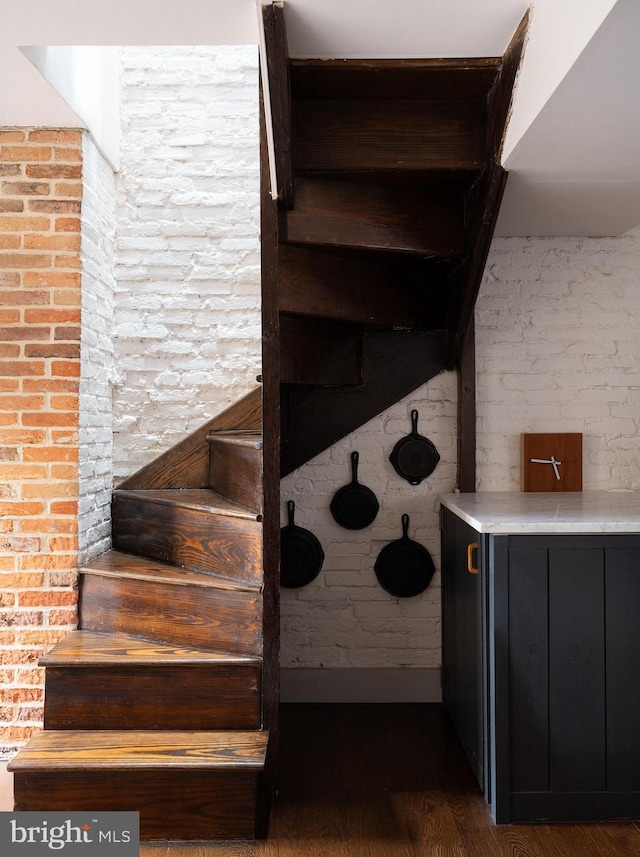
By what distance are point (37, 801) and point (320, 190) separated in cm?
214

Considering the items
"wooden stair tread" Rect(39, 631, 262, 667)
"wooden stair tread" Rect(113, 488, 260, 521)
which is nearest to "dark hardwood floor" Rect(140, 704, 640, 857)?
"wooden stair tread" Rect(39, 631, 262, 667)

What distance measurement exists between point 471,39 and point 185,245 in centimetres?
169

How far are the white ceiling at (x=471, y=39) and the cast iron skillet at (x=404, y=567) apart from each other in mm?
1668

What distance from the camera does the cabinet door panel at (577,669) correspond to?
7.88 feet

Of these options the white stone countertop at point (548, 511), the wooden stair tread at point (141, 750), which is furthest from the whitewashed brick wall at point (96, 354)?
the white stone countertop at point (548, 511)

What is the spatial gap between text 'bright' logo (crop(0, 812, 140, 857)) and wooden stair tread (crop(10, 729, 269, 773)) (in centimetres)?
16

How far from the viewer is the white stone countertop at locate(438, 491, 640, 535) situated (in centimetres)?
239

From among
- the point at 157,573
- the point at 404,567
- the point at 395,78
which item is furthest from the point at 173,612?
the point at 395,78

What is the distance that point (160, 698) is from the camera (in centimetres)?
247

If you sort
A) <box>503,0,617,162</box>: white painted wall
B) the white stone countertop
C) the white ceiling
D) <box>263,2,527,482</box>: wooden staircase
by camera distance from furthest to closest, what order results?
the white stone countertop, <box>263,2,527,482</box>: wooden staircase, the white ceiling, <box>503,0,617,162</box>: white painted wall

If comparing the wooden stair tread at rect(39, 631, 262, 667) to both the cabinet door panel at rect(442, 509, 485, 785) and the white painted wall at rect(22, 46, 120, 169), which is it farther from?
the white painted wall at rect(22, 46, 120, 169)

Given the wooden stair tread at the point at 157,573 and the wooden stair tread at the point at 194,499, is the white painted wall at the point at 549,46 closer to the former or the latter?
the wooden stair tread at the point at 194,499

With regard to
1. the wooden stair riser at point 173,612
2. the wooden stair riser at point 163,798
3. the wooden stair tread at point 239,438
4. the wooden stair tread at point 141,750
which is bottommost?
the wooden stair riser at point 163,798

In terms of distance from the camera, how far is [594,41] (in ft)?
5.56
